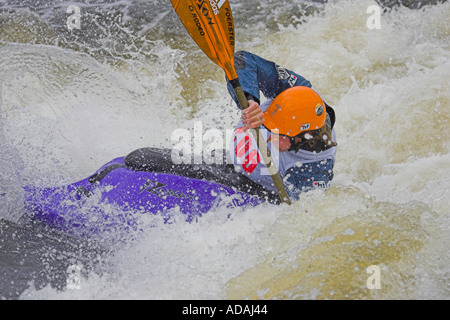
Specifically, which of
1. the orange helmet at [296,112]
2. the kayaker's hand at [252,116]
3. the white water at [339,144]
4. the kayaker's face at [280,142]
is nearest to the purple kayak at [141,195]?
the white water at [339,144]

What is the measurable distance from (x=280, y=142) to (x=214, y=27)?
2.65 ft

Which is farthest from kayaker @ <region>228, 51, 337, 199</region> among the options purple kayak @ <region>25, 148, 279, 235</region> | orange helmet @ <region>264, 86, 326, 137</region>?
purple kayak @ <region>25, 148, 279, 235</region>

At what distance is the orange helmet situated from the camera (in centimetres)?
293

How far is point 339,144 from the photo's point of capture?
14.7 ft

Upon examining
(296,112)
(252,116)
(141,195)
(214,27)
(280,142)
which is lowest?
(141,195)

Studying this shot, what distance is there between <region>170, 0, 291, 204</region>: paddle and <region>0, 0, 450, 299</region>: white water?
2.08 feet

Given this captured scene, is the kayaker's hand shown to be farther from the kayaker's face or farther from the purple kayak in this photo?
the purple kayak

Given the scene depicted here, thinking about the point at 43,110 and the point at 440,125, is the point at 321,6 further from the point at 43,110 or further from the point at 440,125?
the point at 43,110

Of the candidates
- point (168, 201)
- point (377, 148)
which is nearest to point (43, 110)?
point (168, 201)

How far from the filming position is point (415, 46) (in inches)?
208

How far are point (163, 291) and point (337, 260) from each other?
895mm

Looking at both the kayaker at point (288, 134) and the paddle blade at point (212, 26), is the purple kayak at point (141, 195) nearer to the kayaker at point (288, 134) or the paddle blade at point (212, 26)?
the kayaker at point (288, 134)

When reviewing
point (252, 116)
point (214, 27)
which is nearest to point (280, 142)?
point (252, 116)

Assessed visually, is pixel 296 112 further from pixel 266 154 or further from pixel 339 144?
pixel 339 144
